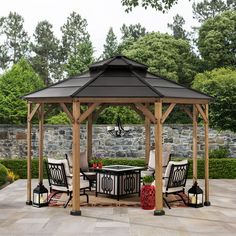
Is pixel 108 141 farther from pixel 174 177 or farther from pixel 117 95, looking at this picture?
pixel 117 95

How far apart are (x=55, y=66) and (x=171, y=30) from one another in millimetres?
11674

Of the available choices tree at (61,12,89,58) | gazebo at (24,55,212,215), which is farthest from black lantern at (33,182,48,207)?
tree at (61,12,89,58)

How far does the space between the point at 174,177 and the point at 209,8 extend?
110 feet

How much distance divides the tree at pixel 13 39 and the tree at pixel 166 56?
1731 cm

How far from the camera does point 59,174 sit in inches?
389

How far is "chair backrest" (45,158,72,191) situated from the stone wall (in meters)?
6.25

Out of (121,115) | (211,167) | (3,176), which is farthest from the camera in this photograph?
(121,115)

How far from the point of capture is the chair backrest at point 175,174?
9789mm

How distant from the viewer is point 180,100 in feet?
32.0

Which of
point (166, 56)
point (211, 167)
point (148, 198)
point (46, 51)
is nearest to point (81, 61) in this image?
point (166, 56)

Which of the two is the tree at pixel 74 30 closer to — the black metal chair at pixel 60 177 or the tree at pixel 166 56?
the tree at pixel 166 56

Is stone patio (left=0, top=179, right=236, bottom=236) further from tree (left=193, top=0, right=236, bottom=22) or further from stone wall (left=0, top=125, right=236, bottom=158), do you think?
tree (left=193, top=0, right=236, bottom=22)

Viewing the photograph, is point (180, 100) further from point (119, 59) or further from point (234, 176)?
point (234, 176)

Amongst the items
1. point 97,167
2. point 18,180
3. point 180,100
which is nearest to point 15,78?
point 18,180
